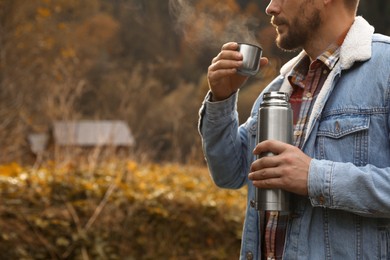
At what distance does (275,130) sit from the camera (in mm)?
1864

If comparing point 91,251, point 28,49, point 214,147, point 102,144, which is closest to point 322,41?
point 214,147

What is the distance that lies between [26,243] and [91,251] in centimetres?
47

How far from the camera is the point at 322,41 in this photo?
6.82 ft

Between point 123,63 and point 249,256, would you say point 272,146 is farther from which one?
point 123,63

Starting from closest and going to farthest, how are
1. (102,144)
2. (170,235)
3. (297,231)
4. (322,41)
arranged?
(297,231)
(322,41)
(170,235)
(102,144)

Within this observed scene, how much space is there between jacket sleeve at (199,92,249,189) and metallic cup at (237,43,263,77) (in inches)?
7.2

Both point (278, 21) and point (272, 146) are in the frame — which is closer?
point (272, 146)

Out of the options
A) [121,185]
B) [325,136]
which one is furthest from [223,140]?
[121,185]

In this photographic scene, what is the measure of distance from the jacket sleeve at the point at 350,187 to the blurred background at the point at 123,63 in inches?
107

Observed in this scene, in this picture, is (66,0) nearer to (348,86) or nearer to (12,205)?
(12,205)

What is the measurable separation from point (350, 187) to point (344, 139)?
0.54 ft

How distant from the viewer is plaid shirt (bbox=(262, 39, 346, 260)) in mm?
2012

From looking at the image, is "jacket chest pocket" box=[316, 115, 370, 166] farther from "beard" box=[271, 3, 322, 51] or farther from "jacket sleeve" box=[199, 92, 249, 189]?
"jacket sleeve" box=[199, 92, 249, 189]

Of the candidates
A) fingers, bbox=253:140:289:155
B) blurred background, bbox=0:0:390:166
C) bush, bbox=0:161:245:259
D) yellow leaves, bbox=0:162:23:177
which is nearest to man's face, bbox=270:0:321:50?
fingers, bbox=253:140:289:155
